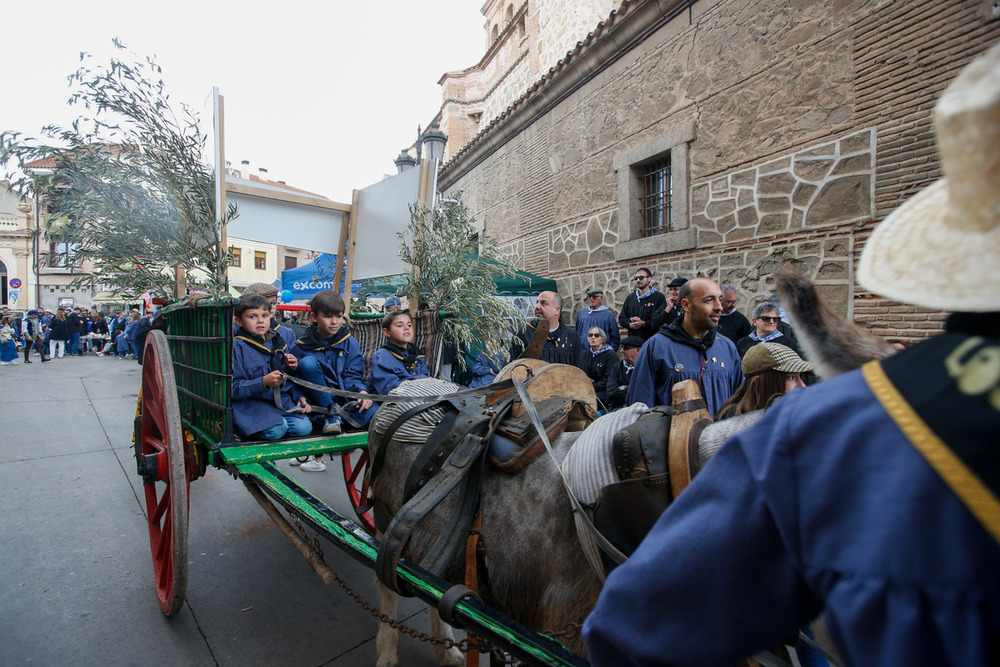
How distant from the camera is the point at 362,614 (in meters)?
2.97

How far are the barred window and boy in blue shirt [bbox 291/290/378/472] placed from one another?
561cm

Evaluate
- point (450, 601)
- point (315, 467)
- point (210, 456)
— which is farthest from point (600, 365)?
point (450, 601)

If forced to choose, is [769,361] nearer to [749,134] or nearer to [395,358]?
[395,358]

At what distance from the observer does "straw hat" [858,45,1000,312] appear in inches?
18.2

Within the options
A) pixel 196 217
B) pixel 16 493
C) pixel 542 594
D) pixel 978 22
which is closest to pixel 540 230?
pixel 978 22

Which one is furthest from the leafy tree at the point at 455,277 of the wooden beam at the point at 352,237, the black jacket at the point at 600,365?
the black jacket at the point at 600,365

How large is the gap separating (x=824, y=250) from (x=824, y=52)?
2175mm

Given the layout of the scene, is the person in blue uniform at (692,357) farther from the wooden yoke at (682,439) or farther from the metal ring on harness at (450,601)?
the metal ring on harness at (450,601)

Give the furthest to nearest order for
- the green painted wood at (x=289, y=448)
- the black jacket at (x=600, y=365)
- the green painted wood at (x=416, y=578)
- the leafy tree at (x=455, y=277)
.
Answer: the black jacket at (x=600, y=365) < the leafy tree at (x=455, y=277) < the green painted wood at (x=289, y=448) < the green painted wood at (x=416, y=578)

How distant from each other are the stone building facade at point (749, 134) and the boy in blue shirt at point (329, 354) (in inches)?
197

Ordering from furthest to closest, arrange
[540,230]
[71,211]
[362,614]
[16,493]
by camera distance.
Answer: [540,230] < [16,493] < [71,211] < [362,614]

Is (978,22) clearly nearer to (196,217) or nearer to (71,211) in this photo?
(196,217)

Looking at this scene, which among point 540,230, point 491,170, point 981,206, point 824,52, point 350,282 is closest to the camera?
point 981,206

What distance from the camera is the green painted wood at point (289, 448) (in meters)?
2.65
